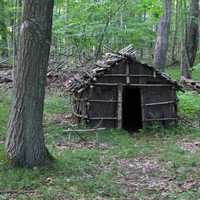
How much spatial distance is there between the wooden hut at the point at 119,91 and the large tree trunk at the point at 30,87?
16.6ft

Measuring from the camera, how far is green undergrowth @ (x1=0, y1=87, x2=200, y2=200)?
27.2 ft

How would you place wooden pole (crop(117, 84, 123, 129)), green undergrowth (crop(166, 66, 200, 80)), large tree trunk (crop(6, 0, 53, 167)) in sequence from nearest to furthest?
large tree trunk (crop(6, 0, 53, 167)), wooden pole (crop(117, 84, 123, 129)), green undergrowth (crop(166, 66, 200, 80))

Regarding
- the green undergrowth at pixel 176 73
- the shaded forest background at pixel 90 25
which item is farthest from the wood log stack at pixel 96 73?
the green undergrowth at pixel 176 73

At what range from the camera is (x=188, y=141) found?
42.5 feet

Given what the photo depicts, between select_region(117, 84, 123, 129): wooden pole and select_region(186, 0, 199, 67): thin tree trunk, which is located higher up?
select_region(186, 0, 199, 67): thin tree trunk

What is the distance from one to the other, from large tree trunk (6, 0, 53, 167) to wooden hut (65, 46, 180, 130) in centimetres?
505

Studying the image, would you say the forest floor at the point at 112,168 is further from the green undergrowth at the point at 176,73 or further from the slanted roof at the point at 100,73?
the green undergrowth at the point at 176,73

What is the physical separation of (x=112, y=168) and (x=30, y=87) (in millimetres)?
2673

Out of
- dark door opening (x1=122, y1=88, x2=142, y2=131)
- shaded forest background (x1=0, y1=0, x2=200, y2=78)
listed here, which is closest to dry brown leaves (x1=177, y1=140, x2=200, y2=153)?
dark door opening (x1=122, y1=88, x2=142, y2=131)

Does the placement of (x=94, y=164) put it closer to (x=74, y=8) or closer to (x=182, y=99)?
(x=182, y=99)

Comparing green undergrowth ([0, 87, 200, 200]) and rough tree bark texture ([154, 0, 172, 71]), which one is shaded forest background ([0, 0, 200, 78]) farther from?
green undergrowth ([0, 87, 200, 200])

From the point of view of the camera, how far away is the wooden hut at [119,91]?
14.3m

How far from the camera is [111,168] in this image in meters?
10.0

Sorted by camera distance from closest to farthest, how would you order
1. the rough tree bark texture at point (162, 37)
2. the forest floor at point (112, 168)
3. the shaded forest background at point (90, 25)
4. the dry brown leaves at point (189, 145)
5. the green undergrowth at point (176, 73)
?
the forest floor at point (112, 168), the dry brown leaves at point (189, 145), the rough tree bark texture at point (162, 37), the shaded forest background at point (90, 25), the green undergrowth at point (176, 73)
